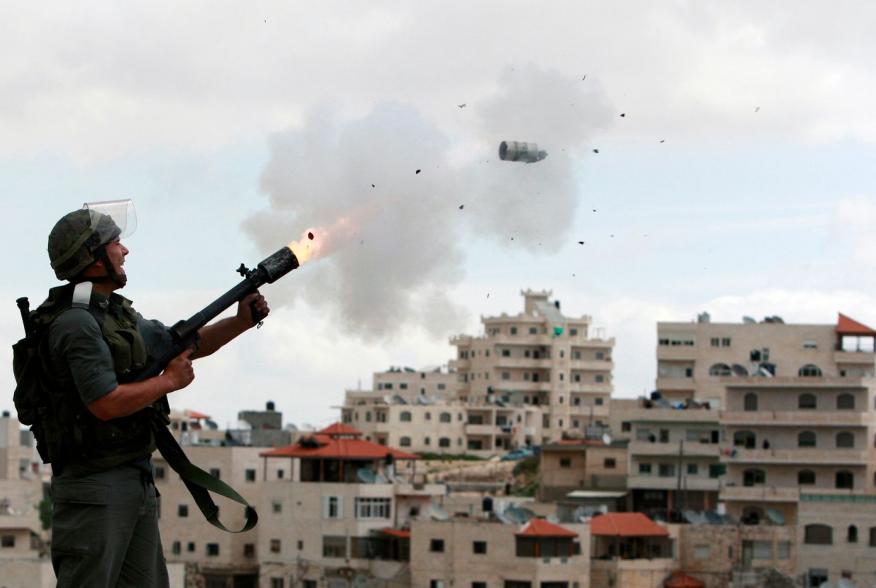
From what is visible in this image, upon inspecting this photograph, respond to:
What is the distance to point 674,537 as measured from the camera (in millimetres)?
88562

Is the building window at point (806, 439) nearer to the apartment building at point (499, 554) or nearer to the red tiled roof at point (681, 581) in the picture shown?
the red tiled roof at point (681, 581)

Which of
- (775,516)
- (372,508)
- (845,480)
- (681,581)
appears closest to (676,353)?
(845,480)

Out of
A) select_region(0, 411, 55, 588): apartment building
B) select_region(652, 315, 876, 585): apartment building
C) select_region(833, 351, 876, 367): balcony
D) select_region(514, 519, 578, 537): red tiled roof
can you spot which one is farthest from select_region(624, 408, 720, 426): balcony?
select_region(0, 411, 55, 588): apartment building

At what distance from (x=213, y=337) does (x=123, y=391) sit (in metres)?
1.41

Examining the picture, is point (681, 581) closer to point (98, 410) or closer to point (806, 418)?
point (806, 418)

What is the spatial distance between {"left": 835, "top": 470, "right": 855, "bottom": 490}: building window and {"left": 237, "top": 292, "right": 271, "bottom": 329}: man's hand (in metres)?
89.6

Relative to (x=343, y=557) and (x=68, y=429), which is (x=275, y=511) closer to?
(x=343, y=557)

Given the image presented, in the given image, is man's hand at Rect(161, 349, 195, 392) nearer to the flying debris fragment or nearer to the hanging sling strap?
the hanging sling strap

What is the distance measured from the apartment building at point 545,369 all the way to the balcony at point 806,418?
73.5 m

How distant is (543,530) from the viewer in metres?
85.1

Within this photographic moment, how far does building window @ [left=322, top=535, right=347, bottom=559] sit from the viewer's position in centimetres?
9369

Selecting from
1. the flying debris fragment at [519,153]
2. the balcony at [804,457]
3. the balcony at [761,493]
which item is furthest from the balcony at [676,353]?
the flying debris fragment at [519,153]

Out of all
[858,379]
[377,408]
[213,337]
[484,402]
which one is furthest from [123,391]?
[484,402]

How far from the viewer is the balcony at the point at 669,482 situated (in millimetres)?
103000
